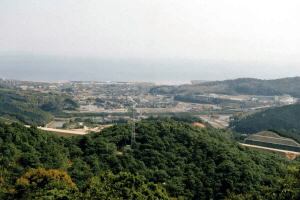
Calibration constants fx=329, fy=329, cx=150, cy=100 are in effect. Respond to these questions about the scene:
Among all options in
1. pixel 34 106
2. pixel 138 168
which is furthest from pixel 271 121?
pixel 138 168

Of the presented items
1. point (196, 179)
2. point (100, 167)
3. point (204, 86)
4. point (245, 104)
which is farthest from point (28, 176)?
point (204, 86)

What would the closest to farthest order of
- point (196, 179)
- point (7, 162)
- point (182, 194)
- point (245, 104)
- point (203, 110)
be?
point (7, 162) < point (182, 194) < point (196, 179) < point (203, 110) < point (245, 104)

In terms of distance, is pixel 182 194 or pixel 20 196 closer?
pixel 20 196

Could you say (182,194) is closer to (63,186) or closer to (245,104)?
(63,186)

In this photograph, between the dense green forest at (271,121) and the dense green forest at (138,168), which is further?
the dense green forest at (271,121)

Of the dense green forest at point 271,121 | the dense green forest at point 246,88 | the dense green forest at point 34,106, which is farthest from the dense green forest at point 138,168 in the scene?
the dense green forest at point 246,88

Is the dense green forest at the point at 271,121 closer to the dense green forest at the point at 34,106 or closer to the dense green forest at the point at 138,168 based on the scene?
the dense green forest at the point at 138,168

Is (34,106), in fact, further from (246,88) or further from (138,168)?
(246,88)
